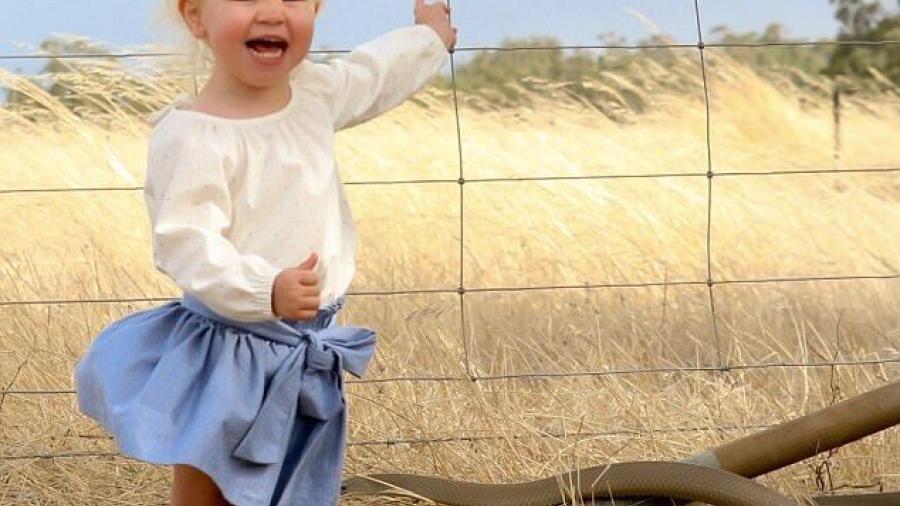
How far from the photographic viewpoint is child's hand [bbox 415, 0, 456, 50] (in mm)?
2527

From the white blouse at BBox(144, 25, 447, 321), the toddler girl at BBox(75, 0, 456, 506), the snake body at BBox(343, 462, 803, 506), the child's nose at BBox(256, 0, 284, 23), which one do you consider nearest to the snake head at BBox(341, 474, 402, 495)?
the snake body at BBox(343, 462, 803, 506)

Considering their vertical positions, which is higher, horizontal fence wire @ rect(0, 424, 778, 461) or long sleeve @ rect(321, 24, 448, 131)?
long sleeve @ rect(321, 24, 448, 131)

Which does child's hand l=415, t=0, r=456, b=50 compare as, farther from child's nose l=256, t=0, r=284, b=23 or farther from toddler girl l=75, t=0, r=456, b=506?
child's nose l=256, t=0, r=284, b=23

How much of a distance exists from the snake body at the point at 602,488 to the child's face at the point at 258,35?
2.99ft

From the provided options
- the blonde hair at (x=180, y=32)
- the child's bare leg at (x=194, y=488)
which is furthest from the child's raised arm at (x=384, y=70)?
the child's bare leg at (x=194, y=488)

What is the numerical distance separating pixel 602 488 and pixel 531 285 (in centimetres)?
229

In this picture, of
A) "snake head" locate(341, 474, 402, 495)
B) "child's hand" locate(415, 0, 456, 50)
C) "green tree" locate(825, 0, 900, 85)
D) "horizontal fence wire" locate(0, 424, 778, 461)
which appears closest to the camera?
"child's hand" locate(415, 0, 456, 50)

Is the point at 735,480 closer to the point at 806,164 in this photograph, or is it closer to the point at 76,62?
the point at 76,62

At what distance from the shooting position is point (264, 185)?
2232 mm

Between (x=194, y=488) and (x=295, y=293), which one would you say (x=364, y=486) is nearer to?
(x=194, y=488)

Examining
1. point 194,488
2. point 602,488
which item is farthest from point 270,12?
point 602,488

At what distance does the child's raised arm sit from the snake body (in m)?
0.73

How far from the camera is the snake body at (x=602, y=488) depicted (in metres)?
2.62

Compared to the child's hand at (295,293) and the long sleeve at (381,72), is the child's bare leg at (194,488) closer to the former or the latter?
the child's hand at (295,293)
